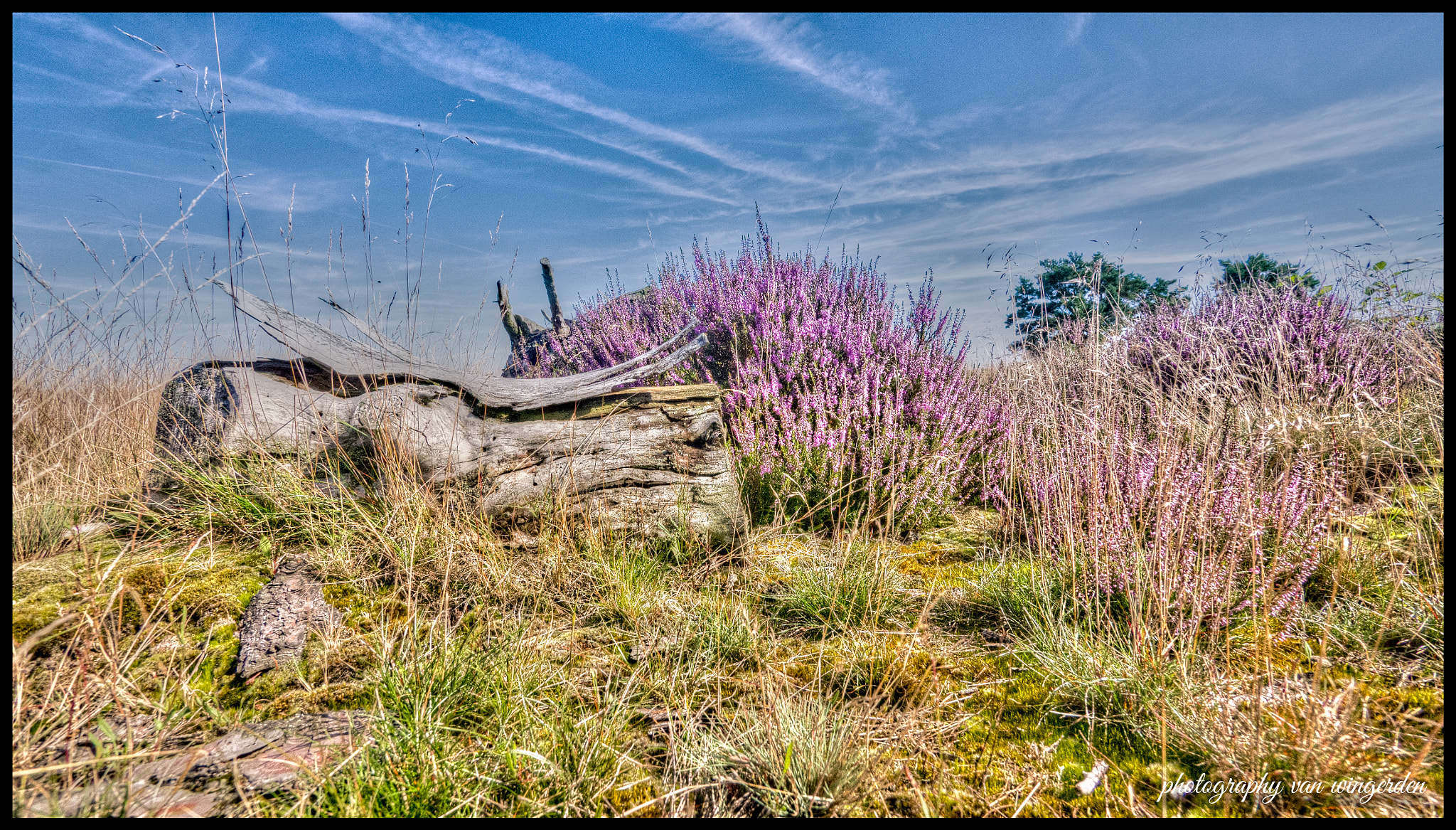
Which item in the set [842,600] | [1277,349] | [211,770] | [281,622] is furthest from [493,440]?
[1277,349]

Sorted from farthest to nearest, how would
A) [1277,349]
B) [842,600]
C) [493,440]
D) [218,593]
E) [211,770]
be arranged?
[1277,349], [493,440], [842,600], [218,593], [211,770]

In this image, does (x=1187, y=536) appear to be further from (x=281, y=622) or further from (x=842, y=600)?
(x=281, y=622)

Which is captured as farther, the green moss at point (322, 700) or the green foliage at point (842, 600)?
the green foliage at point (842, 600)

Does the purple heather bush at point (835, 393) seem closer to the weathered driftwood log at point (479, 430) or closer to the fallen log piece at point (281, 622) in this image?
the weathered driftwood log at point (479, 430)

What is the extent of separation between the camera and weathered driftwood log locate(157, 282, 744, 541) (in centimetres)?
295

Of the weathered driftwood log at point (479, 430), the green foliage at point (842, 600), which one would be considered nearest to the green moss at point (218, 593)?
the weathered driftwood log at point (479, 430)

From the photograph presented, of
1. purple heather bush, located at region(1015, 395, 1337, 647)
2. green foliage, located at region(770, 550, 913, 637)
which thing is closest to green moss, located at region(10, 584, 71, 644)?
green foliage, located at region(770, 550, 913, 637)

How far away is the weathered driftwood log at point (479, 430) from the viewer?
295 cm

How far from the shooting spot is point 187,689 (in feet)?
5.80

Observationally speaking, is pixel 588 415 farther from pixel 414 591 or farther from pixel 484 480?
pixel 414 591

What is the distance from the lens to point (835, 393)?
12.1ft

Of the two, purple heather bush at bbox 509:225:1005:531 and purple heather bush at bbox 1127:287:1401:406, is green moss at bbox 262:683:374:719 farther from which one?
purple heather bush at bbox 1127:287:1401:406

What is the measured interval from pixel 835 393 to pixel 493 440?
2031 mm
